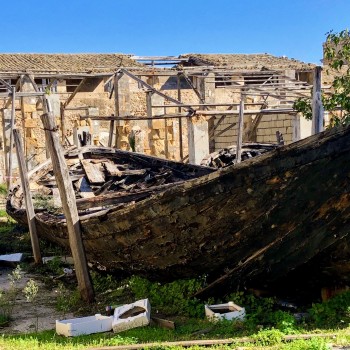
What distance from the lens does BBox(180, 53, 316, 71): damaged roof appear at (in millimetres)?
28766

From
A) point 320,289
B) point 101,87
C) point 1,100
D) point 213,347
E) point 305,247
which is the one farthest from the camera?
point 101,87

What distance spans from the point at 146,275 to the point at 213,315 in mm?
1372

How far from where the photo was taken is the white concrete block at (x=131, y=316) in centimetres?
528

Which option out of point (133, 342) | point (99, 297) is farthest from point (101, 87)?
point (133, 342)

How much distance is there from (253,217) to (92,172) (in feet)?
22.7

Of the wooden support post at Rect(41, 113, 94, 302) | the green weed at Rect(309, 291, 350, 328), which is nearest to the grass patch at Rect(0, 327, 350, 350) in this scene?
the green weed at Rect(309, 291, 350, 328)

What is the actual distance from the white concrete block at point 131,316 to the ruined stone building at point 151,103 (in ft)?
27.9

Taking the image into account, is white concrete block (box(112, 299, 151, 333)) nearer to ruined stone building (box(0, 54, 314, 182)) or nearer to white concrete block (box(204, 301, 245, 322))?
white concrete block (box(204, 301, 245, 322))

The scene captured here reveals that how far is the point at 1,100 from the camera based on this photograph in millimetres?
21562

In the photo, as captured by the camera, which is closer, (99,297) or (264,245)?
(264,245)

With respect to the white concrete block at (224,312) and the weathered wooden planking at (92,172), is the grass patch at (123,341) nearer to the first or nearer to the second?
the white concrete block at (224,312)

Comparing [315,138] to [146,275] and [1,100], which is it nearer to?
[146,275]

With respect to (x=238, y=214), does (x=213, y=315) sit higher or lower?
lower

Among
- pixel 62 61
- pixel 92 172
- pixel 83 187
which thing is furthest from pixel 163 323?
pixel 62 61
